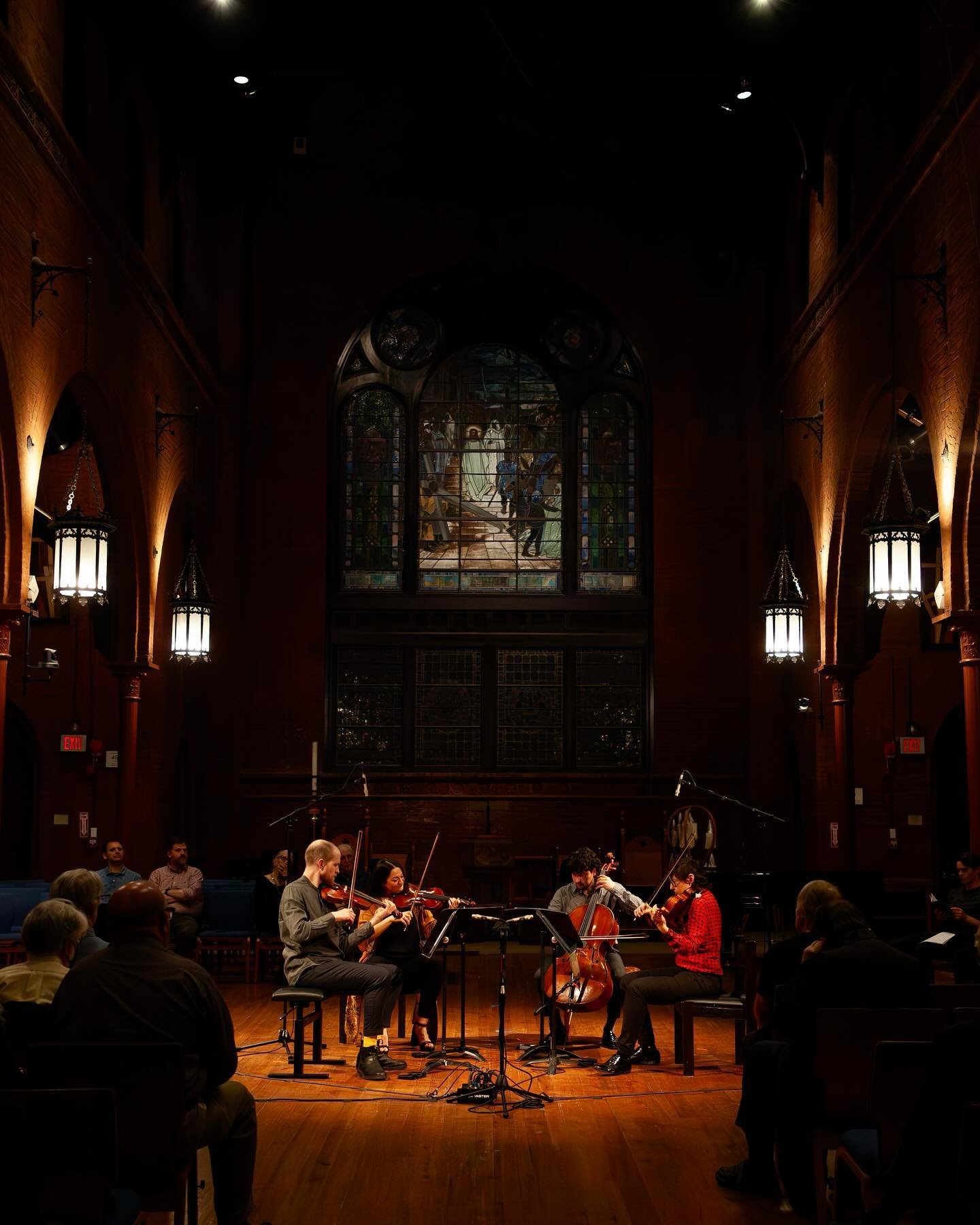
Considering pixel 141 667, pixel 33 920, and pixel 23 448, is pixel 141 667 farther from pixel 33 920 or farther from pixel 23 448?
pixel 33 920

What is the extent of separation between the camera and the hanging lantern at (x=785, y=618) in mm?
13648

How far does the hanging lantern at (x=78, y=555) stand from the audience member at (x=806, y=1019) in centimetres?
580

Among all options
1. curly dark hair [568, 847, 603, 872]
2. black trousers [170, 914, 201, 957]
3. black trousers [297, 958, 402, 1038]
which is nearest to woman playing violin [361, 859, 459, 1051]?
black trousers [297, 958, 402, 1038]

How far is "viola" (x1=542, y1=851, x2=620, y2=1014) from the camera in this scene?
919 centimetres

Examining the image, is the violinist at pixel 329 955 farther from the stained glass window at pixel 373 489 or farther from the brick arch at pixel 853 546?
the stained glass window at pixel 373 489

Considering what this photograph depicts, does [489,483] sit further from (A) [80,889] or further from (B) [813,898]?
(A) [80,889]

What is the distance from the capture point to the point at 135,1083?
14.5ft

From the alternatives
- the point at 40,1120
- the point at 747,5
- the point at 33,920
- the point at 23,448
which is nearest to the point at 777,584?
the point at 747,5

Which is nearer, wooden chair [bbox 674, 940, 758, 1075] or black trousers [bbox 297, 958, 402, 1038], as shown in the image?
black trousers [bbox 297, 958, 402, 1038]

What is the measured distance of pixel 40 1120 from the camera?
387 cm

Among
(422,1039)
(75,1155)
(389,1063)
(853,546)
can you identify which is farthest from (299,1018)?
(853,546)

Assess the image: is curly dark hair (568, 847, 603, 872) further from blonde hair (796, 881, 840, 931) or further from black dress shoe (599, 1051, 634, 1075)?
blonde hair (796, 881, 840, 931)

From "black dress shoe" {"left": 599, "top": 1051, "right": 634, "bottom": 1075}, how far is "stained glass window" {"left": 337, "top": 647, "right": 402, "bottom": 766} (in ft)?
32.0

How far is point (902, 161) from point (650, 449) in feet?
24.3
